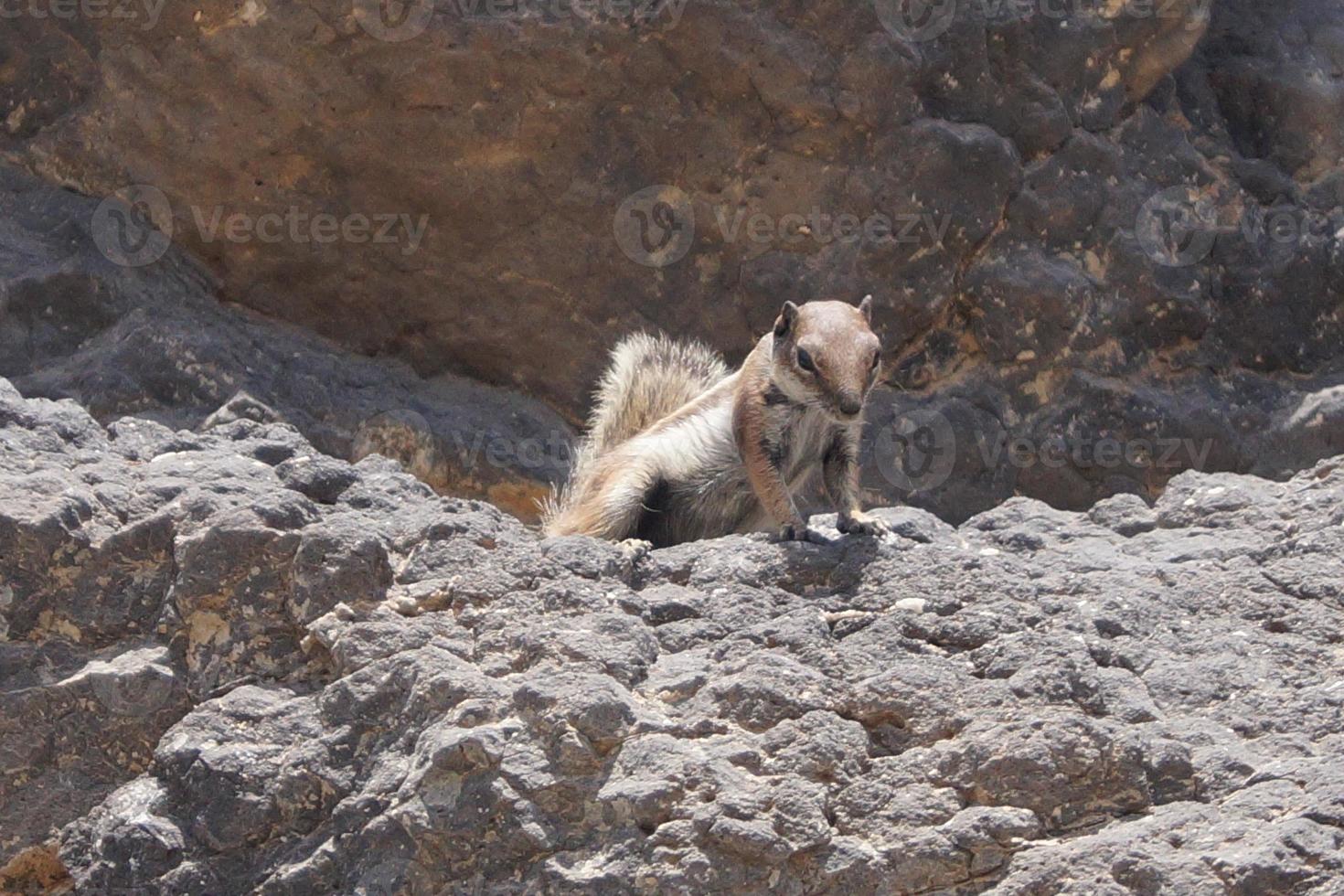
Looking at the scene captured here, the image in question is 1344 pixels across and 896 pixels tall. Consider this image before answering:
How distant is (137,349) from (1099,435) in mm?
3719

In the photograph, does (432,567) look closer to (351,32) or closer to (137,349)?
(137,349)

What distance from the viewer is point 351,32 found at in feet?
Result: 23.0

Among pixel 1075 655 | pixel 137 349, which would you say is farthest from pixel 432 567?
pixel 137 349

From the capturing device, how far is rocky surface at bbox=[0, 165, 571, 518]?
6.67 m
